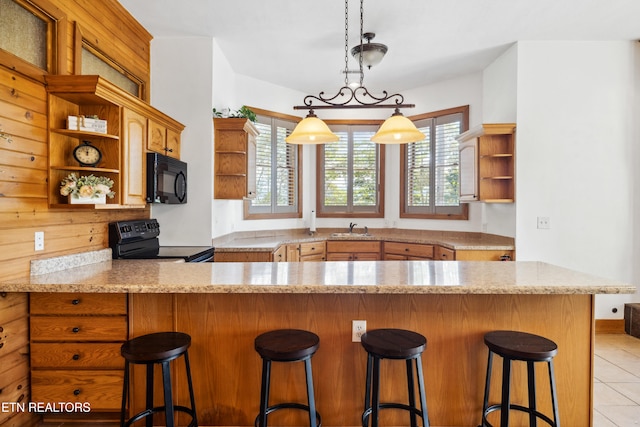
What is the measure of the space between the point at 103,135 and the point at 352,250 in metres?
3.20

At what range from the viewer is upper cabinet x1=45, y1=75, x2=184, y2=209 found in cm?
226

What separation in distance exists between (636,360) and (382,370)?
2609mm

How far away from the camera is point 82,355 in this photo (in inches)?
82.5

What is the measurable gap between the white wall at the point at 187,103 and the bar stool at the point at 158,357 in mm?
1801

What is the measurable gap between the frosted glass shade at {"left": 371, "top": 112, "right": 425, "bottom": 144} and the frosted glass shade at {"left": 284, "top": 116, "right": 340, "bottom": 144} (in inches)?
13.7

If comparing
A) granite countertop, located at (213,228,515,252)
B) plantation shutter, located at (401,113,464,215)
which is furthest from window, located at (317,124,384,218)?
plantation shutter, located at (401,113,464,215)

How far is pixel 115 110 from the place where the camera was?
8.32ft

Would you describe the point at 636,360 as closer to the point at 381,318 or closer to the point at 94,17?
the point at 381,318

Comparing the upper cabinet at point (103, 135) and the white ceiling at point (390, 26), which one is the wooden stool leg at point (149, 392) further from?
the white ceiling at point (390, 26)

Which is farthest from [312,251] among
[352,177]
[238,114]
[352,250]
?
[238,114]

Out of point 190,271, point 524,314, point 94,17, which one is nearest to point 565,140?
point 524,314

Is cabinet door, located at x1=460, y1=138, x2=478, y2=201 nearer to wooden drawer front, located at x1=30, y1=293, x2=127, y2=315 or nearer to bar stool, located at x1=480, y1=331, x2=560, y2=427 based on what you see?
bar stool, located at x1=480, y1=331, x2=560, y2=427

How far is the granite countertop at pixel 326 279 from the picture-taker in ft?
5.89

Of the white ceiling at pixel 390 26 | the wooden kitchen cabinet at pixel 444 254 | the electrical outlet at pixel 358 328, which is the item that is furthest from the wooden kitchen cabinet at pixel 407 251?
the electrical outlet at pixel 358 328
